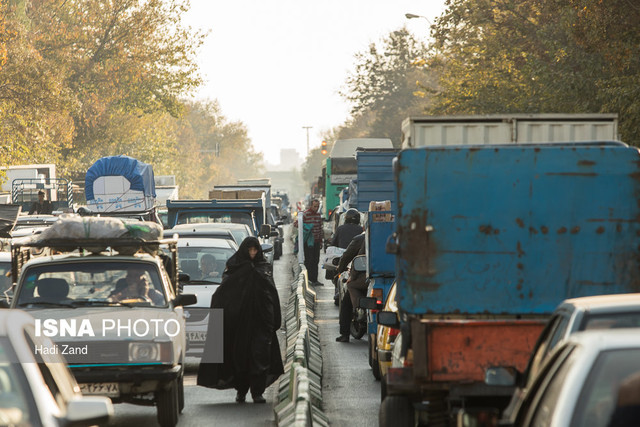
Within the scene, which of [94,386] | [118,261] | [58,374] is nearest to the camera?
[58,374]

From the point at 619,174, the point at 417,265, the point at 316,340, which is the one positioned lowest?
the point at 316,340

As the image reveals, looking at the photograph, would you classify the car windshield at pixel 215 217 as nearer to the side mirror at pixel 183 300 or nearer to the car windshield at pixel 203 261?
the car windshield at pixel 203 261

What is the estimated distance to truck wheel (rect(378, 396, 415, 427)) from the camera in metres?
8.41

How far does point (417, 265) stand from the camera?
793cm

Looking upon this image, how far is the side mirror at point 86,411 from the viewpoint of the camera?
5.13 meters

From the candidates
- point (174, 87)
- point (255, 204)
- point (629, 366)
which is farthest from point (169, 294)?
point (174, 87)

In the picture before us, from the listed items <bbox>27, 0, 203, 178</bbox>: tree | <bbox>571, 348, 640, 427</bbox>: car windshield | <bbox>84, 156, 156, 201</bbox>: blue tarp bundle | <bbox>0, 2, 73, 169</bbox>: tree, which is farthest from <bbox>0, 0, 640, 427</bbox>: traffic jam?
<bbox>27, 0, 203, 178</bbox>: tree

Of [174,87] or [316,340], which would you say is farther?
[174,87]

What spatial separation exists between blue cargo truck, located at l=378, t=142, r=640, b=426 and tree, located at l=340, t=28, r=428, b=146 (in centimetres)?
6011

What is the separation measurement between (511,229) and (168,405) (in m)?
3.85

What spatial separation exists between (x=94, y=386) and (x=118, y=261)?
1581mm

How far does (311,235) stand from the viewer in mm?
26500

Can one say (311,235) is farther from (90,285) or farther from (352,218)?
(90,285)

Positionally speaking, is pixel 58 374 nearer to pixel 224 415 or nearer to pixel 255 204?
pixel 224 415
